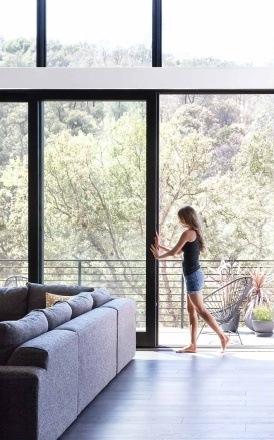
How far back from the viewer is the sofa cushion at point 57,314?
241 inches

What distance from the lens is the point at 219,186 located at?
33.6ft

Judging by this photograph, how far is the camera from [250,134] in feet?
33.3

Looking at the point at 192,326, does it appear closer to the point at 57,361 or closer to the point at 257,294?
the point at 257,294

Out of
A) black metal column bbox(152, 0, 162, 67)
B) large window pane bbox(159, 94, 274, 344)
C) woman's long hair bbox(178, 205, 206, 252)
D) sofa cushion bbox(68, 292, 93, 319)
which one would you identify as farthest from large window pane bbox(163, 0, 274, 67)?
sofa cushion bbox(68, 292, 93, 319)

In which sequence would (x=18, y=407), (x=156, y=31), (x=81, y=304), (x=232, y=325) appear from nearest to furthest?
(x=18, y=407), (x=81, y=304), (x=156, y=31), (x=232, y=325)

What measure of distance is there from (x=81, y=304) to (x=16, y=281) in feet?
8.37

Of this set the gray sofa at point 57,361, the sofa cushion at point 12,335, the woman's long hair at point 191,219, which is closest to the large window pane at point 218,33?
the woman's long hair at point 191,219

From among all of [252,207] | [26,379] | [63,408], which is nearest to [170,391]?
[63,408]

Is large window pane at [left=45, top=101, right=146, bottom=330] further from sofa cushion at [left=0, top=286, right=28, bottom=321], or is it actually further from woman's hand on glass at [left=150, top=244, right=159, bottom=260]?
sofa cushion at [left=0, top=286, right=28, bottom=321]

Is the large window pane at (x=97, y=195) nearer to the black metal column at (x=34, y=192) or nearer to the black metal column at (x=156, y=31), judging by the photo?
the black metal column at (x=34, y=192)

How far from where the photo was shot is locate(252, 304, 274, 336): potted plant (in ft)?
33.5

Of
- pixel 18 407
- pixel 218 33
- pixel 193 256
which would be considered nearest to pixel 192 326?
pixel 193 256

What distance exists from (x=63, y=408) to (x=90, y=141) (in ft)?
13.9

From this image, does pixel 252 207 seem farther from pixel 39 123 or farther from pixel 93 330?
pixel 93 330
